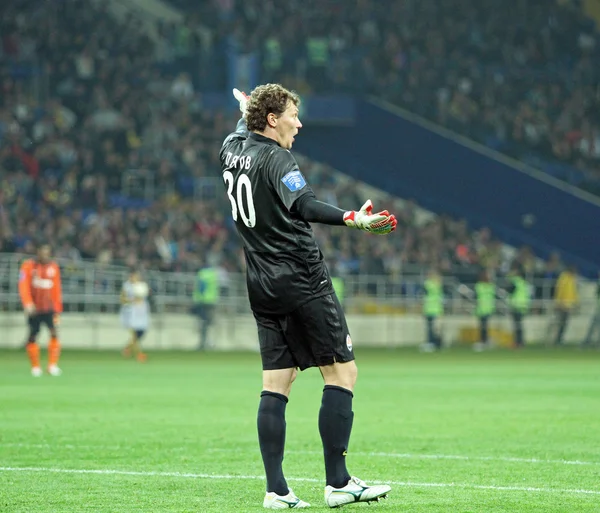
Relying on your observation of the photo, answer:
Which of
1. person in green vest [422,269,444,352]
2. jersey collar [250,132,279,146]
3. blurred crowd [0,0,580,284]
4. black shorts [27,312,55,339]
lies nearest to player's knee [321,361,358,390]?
jersey collar [250,132,279,146]

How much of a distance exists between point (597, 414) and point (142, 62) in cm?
2651

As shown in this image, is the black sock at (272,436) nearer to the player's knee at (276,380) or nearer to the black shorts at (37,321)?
the player's knee at (276,380)

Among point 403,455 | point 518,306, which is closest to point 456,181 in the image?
point 518,306

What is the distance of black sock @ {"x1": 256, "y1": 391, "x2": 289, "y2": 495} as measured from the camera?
275 inches

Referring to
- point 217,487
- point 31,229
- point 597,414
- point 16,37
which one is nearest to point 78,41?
point 16,37

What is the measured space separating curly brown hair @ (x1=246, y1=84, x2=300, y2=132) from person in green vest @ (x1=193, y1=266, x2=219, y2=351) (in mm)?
23812

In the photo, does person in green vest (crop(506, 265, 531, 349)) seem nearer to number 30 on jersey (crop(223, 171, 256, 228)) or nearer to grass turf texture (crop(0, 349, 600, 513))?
grass turf texture (crop(0, 349, 600, 513))

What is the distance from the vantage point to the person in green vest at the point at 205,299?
1216 inches

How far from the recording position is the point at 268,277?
278 inches

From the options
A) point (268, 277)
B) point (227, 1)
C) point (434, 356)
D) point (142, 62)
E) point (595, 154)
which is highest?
point (227, 1)

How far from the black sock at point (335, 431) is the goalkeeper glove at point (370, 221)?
105 centimetres

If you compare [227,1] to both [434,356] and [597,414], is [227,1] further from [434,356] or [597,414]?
[597,414]

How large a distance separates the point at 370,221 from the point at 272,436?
54.7 inches

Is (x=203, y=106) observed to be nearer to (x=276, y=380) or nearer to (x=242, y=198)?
(x=242, y=198)
